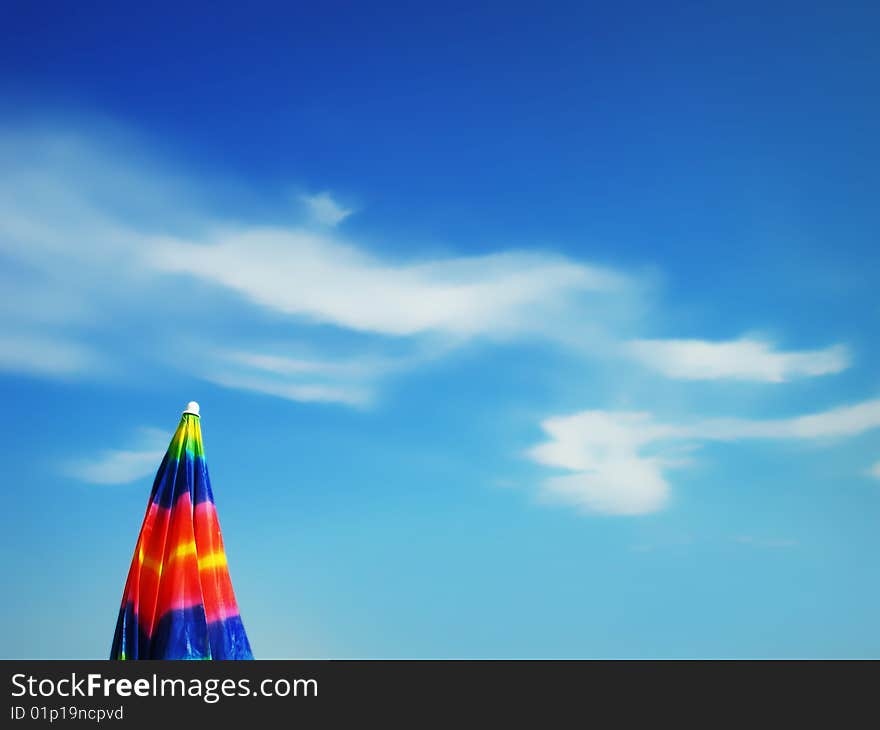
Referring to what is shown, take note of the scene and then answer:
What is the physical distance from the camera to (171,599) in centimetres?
854

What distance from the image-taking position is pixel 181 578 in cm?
866

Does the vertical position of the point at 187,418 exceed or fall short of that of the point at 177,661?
it exceeds it

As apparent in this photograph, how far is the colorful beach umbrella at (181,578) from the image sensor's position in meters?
8.49

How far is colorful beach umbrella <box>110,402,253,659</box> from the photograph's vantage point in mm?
8492

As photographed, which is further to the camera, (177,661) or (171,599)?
(171,599)
